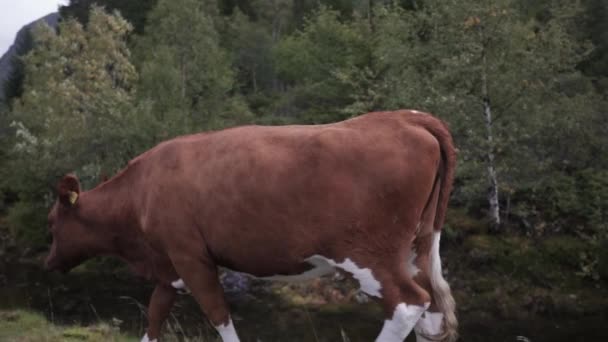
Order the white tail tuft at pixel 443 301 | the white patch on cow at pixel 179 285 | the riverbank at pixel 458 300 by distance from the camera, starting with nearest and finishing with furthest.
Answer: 1. the white tail tuft at pixel 443 301
2. the white patch on cow at pixel 179 285
3. the riverbank at pixel 458 300

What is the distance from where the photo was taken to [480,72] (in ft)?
67.9

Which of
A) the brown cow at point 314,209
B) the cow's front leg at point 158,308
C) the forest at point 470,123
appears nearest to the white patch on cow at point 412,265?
the brown cow at point 314,209

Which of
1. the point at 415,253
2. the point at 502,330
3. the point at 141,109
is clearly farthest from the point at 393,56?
the point at 415,253

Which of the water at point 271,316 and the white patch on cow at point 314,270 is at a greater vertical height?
the white patch on cow at point 314,270

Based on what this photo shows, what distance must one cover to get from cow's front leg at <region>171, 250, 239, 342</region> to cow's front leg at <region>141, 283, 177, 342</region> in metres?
0.53

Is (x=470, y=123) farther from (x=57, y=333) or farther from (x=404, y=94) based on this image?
(x=57, y=333)

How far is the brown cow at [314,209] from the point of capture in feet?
13.4

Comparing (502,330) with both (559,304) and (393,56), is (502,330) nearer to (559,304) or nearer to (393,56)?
(559,304)

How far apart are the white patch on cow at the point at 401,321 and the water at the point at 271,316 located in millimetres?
8704

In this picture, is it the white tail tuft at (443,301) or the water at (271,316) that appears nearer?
the white tail tuft at (443,301)

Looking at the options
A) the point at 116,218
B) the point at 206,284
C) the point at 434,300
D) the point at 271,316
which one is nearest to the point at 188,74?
the point at 271,316

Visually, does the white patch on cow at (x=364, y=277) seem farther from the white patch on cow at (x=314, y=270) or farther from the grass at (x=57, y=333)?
the grass at (x=57, y=333)

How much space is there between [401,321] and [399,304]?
0.11 m

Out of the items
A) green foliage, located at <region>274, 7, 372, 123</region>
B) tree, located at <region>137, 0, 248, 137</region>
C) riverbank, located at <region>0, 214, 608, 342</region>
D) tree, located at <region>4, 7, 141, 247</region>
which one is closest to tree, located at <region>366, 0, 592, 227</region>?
riverbank, located at <region>0, 214, 608, 342</region>
